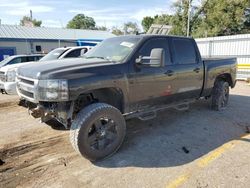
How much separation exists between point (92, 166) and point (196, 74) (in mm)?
3450

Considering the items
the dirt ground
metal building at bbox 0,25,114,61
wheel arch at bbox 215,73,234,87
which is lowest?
the dirt ground

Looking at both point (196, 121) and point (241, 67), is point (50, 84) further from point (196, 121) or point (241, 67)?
point (241, 67)

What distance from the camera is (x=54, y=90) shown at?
3709 mm

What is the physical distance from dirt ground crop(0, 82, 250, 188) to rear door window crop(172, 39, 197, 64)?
1.52 metres

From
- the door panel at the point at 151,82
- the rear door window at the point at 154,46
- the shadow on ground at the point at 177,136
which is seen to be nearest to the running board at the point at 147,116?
the door panel at the point at 151,82

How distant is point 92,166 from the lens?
13.1ft

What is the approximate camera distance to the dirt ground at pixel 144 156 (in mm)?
3572

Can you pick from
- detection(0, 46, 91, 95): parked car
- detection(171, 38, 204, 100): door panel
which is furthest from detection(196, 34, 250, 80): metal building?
detection(171, 38, 204, 100): door panel

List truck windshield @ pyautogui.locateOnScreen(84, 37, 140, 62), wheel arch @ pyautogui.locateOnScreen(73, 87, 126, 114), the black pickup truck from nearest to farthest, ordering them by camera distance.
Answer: the black pickup truck → wheel arch @ pyautogui.locateOnScreen(73, 87, 126, 114) → truck windshield @ pyautogui.locateOnScreen(84, 37, 140, 62)

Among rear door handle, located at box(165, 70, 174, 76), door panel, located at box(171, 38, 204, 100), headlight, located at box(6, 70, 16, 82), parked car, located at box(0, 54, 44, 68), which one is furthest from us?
parked car, located at box(0, 54, 44, 68)

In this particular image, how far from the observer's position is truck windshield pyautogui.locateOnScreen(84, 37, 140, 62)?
4.77 meters

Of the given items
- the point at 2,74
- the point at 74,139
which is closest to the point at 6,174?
the point at 74,139

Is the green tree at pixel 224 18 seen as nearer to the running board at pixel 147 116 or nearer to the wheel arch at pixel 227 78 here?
the wheel arch at pixel 227 78

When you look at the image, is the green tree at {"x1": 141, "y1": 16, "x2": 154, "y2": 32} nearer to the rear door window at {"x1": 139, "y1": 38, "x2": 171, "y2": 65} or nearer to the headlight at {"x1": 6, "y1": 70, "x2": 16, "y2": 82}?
the headlight at {"x1": 6, "y1": 70, "x2": 16, "y2": 82}
